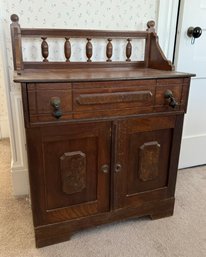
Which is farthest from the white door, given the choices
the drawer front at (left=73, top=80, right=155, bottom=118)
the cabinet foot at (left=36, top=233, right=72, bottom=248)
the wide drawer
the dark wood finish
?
the cabinet foot at (left=36, top=233, right=72, bottom=248)

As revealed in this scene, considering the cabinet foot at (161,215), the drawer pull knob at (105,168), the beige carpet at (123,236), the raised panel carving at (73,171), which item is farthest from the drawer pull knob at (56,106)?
the cabinet foot at (161,215)

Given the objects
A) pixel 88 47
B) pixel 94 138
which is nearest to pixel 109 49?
pixel 88 47

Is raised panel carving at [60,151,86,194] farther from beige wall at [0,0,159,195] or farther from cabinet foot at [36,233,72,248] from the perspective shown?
beige wall at [0,0,159,195]

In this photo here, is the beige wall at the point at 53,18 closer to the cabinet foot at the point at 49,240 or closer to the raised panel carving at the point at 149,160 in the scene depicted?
the cabinet foot at the point at 49,240

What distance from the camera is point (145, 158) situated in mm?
1272

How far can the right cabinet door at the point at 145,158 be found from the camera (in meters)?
1.21

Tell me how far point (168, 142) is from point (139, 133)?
199mm

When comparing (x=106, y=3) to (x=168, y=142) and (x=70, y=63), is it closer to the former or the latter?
(x=70, y=63)

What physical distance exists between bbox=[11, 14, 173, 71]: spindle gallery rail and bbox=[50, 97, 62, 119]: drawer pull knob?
41 centimetres

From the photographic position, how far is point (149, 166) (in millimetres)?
1296

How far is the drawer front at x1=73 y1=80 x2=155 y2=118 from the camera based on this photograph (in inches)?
41.4

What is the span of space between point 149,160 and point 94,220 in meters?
0.43

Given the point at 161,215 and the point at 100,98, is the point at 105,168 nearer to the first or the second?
the point at 100,98

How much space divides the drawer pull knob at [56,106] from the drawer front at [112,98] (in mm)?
71
